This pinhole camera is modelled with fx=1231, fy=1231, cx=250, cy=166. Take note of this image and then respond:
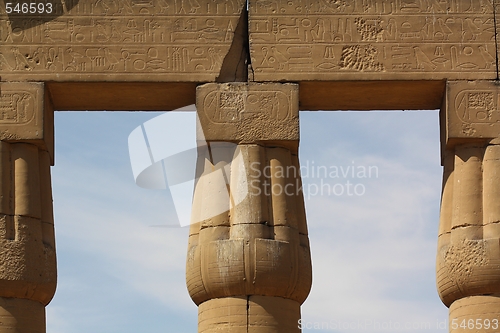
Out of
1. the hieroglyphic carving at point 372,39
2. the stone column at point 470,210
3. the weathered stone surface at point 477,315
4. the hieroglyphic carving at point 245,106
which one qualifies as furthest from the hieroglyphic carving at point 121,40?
the weathered stone surface at point 477,315

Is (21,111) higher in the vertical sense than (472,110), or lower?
higher

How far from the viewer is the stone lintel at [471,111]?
14.9m

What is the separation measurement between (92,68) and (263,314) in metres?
3.65

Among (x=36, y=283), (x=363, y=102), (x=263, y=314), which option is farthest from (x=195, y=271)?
(x=363, y=102)

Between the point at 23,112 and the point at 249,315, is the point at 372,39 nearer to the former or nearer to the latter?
the point at 249,315

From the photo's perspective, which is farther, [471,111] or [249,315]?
[471,111]

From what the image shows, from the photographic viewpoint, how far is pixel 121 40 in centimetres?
1509

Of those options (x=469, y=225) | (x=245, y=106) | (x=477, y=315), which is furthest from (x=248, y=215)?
(x=477, y=315)

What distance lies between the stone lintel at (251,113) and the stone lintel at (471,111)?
1868 millimetres

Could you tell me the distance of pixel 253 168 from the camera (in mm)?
14797

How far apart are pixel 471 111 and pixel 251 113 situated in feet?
8.76

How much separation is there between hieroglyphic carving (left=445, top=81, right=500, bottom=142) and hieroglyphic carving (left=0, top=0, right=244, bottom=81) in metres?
2.83

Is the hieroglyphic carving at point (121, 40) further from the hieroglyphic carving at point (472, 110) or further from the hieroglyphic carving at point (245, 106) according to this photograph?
the hieroglyphic carving at point (472, 110)

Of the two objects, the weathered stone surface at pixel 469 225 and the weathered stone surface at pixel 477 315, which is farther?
the weathered stone surface at pixel 469 225
